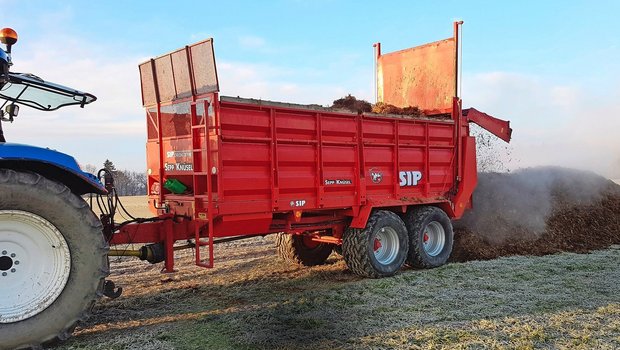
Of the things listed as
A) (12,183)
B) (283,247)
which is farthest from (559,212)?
(12,183)

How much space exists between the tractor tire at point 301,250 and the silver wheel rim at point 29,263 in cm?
440

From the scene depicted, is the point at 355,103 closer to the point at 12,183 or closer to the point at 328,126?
the point at 328,126

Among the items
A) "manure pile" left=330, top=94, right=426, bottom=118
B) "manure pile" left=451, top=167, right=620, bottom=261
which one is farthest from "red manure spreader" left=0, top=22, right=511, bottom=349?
"manure pile" left=451, top=167, right=620, bottom=261

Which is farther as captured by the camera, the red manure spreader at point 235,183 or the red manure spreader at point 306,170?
the red manure spreader at point 306,170

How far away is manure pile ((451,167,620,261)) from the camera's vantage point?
923cm

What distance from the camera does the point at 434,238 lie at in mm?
8453

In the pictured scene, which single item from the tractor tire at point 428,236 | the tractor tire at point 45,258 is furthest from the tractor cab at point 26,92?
the tractor tire at point 428,236

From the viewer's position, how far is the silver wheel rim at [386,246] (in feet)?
24.7

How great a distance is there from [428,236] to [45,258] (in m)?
5.91

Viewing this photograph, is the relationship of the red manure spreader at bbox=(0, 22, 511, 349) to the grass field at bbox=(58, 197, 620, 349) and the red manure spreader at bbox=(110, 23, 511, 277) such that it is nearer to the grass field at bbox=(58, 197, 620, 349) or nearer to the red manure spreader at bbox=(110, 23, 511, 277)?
the red manure spreader at bbox=(110, 23, 511, 277)

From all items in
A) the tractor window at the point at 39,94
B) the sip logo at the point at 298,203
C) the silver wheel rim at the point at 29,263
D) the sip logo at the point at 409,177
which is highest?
the tractor window at the point at 39,94

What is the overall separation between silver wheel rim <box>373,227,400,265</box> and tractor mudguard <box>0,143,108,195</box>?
4180 millimetres

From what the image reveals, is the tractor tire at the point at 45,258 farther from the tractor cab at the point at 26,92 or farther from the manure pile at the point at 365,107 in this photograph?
the manure pile at the point at 365,107

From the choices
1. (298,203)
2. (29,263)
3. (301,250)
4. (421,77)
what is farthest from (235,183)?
(421,77)
